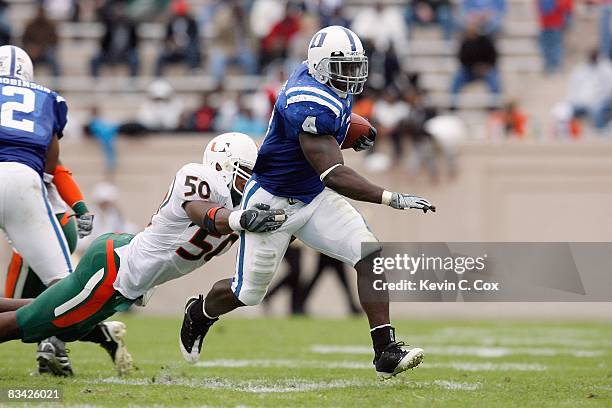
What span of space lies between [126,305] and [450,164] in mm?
7612

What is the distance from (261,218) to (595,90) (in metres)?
8.87

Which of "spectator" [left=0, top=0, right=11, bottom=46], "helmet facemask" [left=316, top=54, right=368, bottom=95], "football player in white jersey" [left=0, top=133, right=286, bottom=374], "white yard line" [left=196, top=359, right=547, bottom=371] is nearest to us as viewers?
"football player in white jersey" [left=0, top=133, right=286, bottom=374]

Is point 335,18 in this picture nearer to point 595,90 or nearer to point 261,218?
point 595,90

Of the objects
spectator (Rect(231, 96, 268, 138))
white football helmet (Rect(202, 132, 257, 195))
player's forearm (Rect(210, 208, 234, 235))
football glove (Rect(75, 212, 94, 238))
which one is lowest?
spectator (Rect(231, 96, 268, 138))

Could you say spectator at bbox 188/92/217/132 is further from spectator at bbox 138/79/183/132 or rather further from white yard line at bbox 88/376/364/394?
white yard line at bbox 88/376/364/394

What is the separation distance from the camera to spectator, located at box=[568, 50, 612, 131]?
13562mm

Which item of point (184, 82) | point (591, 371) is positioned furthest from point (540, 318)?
point (591, 371)

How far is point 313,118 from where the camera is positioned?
574 centimetres

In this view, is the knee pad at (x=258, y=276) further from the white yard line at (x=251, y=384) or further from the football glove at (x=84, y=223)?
the football glove at (x=84, y=223)

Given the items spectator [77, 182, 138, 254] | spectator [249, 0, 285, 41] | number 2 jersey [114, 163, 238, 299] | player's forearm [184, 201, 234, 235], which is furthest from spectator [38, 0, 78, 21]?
player's forearm [184, 201, 234, 235]

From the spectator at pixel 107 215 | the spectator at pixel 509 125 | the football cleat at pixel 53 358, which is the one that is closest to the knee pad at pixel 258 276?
the football cleat at pixel 53 358

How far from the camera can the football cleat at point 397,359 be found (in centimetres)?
565

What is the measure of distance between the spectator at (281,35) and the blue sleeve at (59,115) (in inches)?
312

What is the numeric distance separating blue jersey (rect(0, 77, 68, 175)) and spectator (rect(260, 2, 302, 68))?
8006mm
